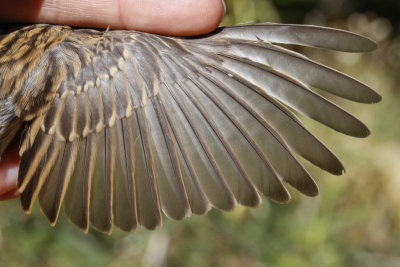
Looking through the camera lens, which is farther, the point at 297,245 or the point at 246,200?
the point at 297,245

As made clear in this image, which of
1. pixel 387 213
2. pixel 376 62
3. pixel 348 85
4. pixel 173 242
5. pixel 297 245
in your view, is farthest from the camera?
pixel 376 62

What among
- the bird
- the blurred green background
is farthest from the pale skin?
the blurred green background

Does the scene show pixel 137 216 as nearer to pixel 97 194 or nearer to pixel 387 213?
pixel 97 194

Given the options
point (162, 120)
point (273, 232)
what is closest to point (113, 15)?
point (162, 120)

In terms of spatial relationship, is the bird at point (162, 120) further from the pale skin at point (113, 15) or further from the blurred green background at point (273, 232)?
the blurred green background at point (273, 232)

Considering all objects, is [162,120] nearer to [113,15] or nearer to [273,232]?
[113,15]

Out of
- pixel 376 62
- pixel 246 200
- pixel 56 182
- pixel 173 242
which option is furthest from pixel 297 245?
pixel 376 62
